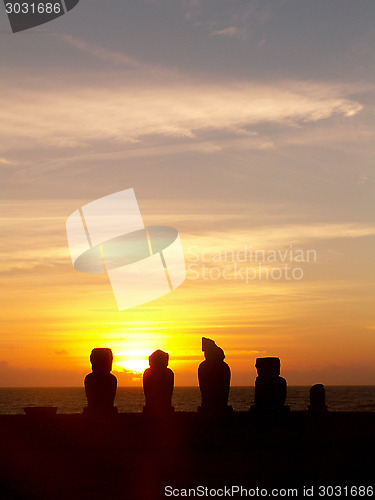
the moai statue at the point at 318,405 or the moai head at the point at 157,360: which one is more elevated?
the moai head at the point at 157,360

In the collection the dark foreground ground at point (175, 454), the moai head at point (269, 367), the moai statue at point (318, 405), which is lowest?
the dark foreground ground at point (175, 454)

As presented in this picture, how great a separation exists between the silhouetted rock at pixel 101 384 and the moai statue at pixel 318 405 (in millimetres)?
6601

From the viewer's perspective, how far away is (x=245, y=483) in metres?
12.8

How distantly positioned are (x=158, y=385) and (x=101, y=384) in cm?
196

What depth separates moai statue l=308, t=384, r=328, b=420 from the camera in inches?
885

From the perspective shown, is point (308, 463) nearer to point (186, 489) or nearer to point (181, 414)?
point (186, 489)

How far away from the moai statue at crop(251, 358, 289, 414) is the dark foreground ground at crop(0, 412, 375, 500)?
686 mm

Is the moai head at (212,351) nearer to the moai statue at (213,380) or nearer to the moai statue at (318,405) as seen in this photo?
the moai statue at (213,380)

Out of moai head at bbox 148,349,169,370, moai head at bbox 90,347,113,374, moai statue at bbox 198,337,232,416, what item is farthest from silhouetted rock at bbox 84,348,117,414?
moai statue at bbox 198,337,232,416

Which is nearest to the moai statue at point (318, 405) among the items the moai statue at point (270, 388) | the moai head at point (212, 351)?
the moai statue at point (270, 388)

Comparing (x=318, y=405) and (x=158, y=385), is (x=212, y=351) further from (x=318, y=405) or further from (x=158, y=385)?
(x=318, y=405)

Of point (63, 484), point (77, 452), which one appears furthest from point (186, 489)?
point (77, 452)

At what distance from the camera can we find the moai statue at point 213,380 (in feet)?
71.9

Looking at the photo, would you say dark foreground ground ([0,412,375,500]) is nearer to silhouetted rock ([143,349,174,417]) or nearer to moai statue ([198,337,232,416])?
silhouetted rock ([143,349,174,417])
